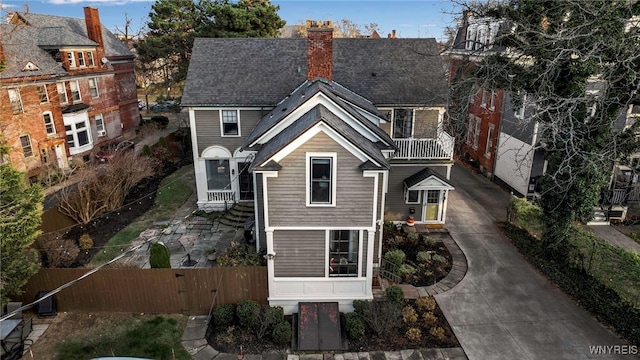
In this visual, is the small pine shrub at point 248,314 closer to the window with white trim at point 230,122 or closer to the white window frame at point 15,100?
the window with white trim at point 230,122

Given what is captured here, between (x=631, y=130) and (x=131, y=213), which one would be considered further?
(x=131, y=213)

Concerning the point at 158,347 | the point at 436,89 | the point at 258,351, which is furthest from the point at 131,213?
the point at 436,89

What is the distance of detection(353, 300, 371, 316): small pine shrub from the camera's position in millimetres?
13234

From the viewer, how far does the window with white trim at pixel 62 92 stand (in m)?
27.9

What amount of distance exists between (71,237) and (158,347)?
33.3 feet

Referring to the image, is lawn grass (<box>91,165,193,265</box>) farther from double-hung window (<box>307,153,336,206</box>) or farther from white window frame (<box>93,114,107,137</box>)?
double-hung window (<box>307,153,336,206</box>)

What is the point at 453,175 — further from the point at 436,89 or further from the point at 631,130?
the point at 631,130

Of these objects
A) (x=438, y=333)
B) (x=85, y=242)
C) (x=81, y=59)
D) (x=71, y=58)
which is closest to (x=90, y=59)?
(x=81, y=59)

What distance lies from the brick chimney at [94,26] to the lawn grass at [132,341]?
86.4ft

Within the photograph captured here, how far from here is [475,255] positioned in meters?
17.7

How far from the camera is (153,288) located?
13500mm

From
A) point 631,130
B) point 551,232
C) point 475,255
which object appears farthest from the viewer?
point 475,255

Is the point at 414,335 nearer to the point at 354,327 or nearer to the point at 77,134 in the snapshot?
the point at 354,327

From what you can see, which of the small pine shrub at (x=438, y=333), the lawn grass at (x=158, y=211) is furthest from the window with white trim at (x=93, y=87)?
the small pine shrub at (x=438, y=333)
